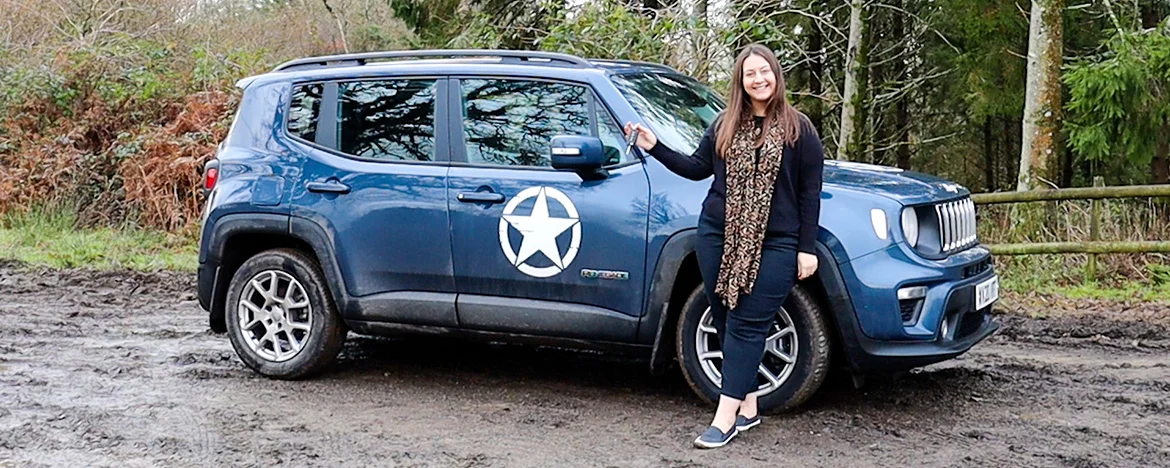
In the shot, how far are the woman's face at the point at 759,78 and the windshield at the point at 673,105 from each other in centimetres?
77

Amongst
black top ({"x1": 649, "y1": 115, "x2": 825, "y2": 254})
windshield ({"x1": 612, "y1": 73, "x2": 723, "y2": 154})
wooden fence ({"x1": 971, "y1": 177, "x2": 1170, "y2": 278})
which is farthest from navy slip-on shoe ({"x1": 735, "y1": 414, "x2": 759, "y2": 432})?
wooden fence ({"x1": 971, "y1": 177, "x2": 1170, "y2": 278})

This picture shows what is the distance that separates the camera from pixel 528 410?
5832mm

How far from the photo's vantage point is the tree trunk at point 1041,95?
43.1 feet

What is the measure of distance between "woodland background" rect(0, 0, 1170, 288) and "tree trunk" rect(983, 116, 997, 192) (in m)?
2.57

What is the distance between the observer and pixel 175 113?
1555cm

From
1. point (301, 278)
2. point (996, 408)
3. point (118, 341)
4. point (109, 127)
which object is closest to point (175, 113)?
point (109, 127)

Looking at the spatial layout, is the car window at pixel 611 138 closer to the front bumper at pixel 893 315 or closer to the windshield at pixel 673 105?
the windshield at pixel 673 105

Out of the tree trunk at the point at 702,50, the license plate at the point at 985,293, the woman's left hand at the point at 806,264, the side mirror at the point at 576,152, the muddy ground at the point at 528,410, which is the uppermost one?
the tree trunk at the point at 702,50

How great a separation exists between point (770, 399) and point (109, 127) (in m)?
12.3

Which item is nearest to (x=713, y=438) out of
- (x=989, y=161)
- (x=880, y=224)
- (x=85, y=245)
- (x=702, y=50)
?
(x=880, y=224)

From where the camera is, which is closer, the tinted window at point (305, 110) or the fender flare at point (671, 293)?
the fender flare at point (671, 293)

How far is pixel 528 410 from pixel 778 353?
1.25 meters

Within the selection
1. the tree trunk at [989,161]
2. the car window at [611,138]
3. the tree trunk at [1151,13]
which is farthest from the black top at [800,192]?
the tree trunk at [989,161]

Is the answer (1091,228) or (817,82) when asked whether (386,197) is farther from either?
(817,82)
